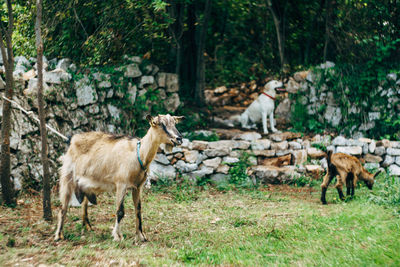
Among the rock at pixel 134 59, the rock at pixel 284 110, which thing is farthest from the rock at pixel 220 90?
the rock at pixel 134 59

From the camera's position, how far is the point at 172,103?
9.61 meters

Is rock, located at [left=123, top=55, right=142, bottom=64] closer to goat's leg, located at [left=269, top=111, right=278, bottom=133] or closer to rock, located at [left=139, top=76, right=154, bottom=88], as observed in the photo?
rock, located at [left=139, top=76, right=154, bottom=88]

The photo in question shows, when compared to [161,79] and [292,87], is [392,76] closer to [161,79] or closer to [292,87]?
[292,87]

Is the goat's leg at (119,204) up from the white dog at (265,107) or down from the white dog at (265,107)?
down

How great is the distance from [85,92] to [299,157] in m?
5.13

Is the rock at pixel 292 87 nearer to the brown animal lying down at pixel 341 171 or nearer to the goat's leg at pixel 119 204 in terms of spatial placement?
the brown animal lying down at pixel 341 171

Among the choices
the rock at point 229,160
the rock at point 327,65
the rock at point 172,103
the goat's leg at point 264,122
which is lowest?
the rock at point 229,160

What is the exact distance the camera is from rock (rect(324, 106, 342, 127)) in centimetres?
991

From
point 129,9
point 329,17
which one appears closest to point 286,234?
point 129,9

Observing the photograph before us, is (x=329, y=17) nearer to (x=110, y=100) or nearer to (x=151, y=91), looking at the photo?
(x=151, y=91)


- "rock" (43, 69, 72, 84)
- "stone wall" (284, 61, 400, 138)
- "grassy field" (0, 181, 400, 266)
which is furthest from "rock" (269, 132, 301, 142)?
"rock" (43, 69, 72, 84)

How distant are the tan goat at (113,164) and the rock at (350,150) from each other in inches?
212

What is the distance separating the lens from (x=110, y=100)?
8586mm

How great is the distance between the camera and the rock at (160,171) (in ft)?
26.1
